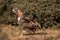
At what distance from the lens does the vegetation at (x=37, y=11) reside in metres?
8.16

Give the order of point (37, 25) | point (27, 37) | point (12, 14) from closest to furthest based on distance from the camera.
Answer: point (27, 37) → point (37, 25) → point (12, 14)

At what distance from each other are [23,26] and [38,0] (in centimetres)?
126

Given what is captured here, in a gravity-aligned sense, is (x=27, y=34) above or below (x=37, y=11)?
below

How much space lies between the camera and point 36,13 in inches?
325

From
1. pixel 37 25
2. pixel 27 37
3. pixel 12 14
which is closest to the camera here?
pixel 27 37

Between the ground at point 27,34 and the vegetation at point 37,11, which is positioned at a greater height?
the vegetation at point 37,11

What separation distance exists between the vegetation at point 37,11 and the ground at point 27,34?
36 cm

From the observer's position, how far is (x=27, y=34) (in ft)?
25.1

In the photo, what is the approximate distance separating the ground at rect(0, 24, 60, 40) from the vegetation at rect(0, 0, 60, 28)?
36 cm

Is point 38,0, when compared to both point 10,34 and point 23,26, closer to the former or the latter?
point 23,26

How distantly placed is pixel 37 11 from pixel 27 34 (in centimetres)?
109

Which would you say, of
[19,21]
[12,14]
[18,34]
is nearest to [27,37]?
[18,34]

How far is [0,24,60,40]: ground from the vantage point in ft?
24.5

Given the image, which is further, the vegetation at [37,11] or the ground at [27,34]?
the vegetation at [37,11]
